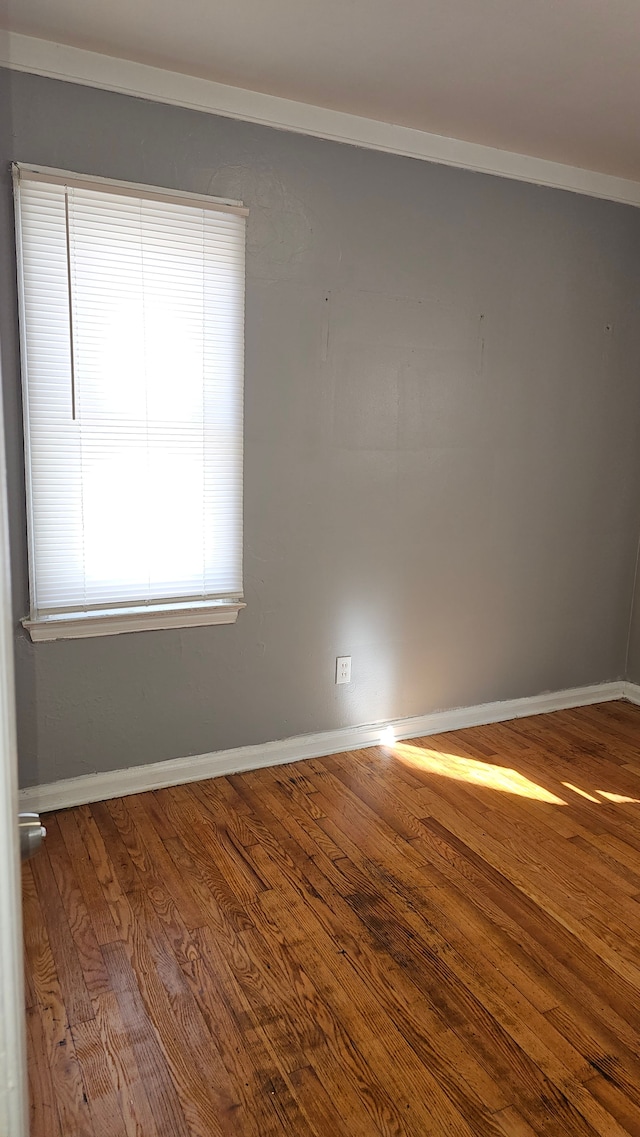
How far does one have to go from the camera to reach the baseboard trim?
280 cm

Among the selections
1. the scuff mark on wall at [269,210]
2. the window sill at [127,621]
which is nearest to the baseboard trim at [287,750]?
the window sill at [127,621]

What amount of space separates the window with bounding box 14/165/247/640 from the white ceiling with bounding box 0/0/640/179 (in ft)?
1.38

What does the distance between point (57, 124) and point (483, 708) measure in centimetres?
299

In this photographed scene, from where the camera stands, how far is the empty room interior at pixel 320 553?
6.12 feet

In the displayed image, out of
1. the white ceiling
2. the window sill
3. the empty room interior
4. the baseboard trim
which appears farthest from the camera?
the baseboard trim

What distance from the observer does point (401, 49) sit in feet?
7.54

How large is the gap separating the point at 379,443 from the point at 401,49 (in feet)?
4.55

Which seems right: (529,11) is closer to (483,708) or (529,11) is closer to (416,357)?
(416,357)

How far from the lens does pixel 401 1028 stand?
185 centimetres

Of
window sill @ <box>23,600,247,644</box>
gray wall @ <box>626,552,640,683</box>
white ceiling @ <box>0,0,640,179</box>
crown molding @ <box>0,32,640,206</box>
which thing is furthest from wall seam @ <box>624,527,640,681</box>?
window sill @ <box>23,600,247,644</box>

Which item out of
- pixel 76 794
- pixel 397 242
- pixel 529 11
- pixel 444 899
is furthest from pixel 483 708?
pixel 529 11

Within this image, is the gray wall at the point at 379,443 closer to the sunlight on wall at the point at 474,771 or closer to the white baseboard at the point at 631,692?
the sunlight on wall at the point at 474,771

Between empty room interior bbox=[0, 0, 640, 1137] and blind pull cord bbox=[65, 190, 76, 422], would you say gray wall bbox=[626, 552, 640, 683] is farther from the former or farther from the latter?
blind pull cord bbox=[65, 190, 76, 422]

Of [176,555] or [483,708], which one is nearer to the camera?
[176,555]
